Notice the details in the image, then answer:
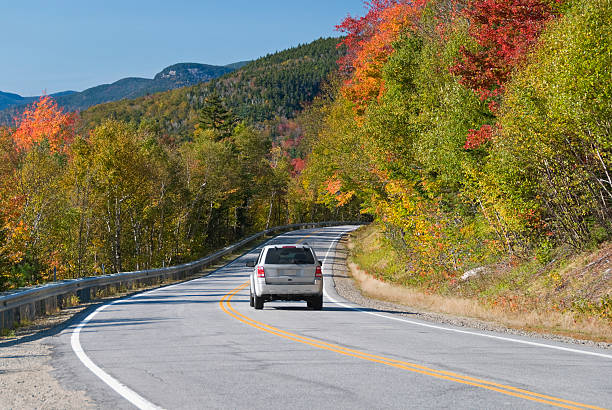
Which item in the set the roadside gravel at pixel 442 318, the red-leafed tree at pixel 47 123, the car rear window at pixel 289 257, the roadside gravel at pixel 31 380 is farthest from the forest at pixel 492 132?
the red-leafed tree at pixel 47 123

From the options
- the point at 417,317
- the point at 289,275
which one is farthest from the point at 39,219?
the point at 417,317

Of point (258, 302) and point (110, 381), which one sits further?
point (258, 302)

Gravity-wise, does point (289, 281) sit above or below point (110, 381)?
below

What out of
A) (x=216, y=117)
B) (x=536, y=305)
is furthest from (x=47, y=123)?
(x=536, y=305)

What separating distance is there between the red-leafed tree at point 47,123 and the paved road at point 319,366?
72.6 meters

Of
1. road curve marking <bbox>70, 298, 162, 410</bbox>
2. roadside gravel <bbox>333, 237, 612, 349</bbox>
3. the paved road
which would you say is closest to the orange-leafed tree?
roadside gravel <bbox>333, 237, 612, 349</bbox>

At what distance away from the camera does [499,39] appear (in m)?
23.8

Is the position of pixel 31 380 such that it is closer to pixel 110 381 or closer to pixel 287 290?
pixel 110 381

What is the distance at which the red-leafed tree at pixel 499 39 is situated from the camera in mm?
23109

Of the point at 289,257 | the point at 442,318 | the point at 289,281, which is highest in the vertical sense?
the point at 289,257

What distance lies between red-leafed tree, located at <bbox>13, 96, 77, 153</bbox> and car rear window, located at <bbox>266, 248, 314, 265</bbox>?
68.0 metres

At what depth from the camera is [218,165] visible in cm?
A: 6381

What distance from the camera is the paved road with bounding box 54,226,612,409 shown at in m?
6.40

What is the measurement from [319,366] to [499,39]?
62.4 feet
